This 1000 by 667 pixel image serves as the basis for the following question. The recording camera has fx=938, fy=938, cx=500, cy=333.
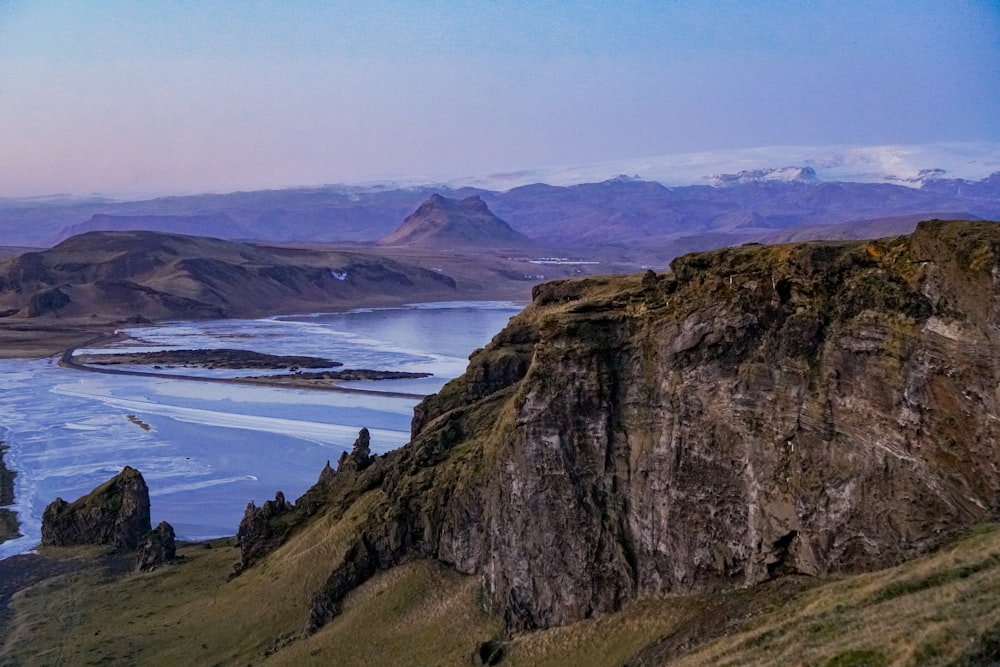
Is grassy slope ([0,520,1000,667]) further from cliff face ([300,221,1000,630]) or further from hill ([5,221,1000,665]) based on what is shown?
cliff face ([300,221,1000,630])

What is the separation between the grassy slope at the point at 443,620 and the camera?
44.4 feet

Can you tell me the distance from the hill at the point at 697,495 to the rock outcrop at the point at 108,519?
32.3 ft

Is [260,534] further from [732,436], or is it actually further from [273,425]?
[273,425]

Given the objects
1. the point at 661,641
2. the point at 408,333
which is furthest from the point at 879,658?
the point at 408,333

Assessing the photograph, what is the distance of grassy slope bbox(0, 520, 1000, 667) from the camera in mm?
13547

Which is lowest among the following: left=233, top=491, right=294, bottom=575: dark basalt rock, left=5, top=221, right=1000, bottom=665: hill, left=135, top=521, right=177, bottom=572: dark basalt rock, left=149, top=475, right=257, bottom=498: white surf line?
left=149, top=475, right=257, bottom=498: white surf line

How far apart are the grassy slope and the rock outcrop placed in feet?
10.7

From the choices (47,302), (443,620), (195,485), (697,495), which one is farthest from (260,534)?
(47,302)

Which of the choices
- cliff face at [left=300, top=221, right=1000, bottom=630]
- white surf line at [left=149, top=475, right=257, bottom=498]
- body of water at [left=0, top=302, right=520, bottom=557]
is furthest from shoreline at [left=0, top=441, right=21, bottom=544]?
cliff face at [left=300, top=221, right=1000, bottom=630]

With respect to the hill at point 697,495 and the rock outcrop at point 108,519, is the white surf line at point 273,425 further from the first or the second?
the hill at point 697,495

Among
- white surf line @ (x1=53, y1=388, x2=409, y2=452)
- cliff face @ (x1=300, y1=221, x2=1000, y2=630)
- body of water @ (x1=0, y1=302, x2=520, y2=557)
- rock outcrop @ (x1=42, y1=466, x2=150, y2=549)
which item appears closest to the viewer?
cliff face @ (x1=300, y1=221, x2=1000, y2=630)

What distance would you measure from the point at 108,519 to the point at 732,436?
3259cm

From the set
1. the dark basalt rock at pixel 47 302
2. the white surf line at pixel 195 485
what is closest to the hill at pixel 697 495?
the white surf line at pixel 195 485

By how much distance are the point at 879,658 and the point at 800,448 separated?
24.6 ft
